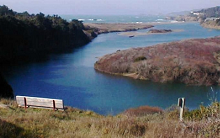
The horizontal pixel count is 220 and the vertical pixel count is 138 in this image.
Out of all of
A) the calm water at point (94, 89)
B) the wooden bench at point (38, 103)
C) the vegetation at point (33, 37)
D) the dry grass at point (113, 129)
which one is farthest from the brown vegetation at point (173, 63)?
the dry grass at point (113, 129)

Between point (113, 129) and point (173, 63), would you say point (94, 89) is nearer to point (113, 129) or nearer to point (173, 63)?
point (173, 63)

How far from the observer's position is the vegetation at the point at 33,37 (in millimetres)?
38125

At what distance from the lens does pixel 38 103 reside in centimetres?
1082

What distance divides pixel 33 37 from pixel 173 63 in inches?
936

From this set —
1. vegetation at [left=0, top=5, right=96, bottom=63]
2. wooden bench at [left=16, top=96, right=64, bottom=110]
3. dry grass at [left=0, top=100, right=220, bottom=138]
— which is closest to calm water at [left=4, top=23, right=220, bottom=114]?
wooden bench at [left=16, top=96, right=64, bottom=110]

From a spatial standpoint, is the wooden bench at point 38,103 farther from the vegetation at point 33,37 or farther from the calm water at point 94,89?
the vegetation at point 33,37

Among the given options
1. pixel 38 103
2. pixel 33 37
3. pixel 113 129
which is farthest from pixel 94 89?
pixel 33 37

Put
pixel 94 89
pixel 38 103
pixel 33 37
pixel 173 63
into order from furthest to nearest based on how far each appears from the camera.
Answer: pixel 33 37, pixel 173 63, pixel 94 89, pixel 38 103

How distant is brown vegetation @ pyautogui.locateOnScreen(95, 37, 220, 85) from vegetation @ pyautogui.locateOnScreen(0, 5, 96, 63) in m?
12.4

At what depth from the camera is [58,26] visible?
52.9 m

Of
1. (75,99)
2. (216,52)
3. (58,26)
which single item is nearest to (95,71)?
(75,99)

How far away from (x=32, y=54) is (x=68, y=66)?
33.7 feet

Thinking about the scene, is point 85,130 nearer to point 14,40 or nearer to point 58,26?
point 14,40

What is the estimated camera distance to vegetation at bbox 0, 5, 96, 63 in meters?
38.1
